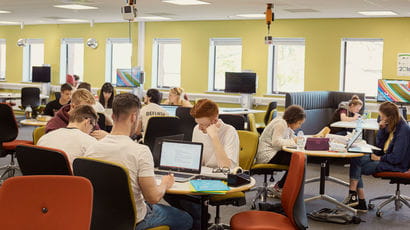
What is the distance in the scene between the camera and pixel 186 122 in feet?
25.3

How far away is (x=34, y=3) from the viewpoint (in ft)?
37.1

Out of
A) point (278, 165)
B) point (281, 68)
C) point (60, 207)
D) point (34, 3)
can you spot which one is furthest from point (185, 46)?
point (60, 207)

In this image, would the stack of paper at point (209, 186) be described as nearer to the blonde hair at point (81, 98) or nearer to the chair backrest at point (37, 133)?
the blonde hair at point (81, 98)

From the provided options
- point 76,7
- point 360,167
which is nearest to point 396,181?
point 360,167

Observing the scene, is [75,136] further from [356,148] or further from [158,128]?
[356,148]

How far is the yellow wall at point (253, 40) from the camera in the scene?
1217 centimetres

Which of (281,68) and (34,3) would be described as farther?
(281,68)

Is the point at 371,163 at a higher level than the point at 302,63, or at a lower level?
lower

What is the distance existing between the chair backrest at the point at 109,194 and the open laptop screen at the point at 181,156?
105cm

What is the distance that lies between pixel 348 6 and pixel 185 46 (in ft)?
17.9

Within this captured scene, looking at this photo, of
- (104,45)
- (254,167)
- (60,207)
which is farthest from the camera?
(104,45)

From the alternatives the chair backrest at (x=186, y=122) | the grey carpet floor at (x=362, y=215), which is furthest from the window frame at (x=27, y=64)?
the chair backrest at (x=186, y=122)

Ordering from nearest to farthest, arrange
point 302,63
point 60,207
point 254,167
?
point 60,207
point 254,167
point 302,63

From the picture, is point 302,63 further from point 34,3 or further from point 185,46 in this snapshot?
point 34,3
